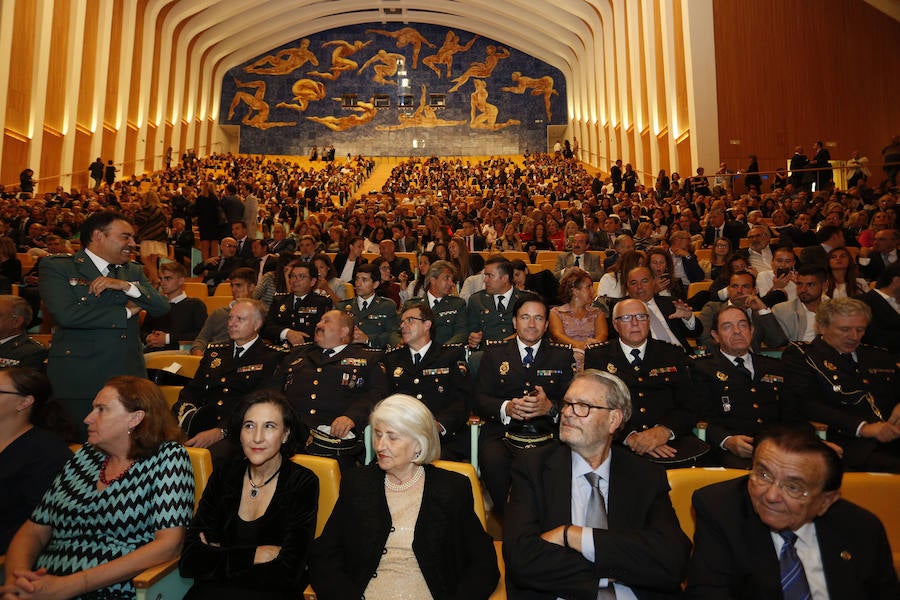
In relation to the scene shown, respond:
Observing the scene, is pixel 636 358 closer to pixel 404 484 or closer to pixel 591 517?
pixel 591 517

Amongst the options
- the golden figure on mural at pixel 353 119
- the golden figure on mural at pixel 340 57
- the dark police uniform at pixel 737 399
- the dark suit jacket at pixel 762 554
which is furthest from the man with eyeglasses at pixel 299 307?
the golden figure on mural at pixel 340 57

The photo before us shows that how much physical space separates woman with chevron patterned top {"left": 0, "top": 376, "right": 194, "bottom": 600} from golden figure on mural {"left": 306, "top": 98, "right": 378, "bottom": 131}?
29.7m

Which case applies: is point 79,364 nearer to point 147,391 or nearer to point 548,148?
point 147,391

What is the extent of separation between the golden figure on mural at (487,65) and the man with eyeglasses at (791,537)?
30.6 m

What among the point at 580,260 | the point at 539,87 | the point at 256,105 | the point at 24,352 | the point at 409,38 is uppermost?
the point at 409,38

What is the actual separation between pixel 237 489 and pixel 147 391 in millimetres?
444

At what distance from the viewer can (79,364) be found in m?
3.05

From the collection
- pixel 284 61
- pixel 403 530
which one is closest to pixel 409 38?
pixel 284 61

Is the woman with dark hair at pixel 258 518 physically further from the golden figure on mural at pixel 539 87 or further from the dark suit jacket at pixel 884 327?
the golden figure on mural at pixel 539 87

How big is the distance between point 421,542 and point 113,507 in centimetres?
95

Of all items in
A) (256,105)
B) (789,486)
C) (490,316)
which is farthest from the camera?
(256,105)

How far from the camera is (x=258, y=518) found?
218 centimetres

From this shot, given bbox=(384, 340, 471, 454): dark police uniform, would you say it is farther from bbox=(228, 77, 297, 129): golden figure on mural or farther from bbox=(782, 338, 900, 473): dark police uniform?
bbox=(228, 77, 297, 129): golden figure on mural

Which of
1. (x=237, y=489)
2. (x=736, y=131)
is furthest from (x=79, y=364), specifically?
(x=736, y=131)
